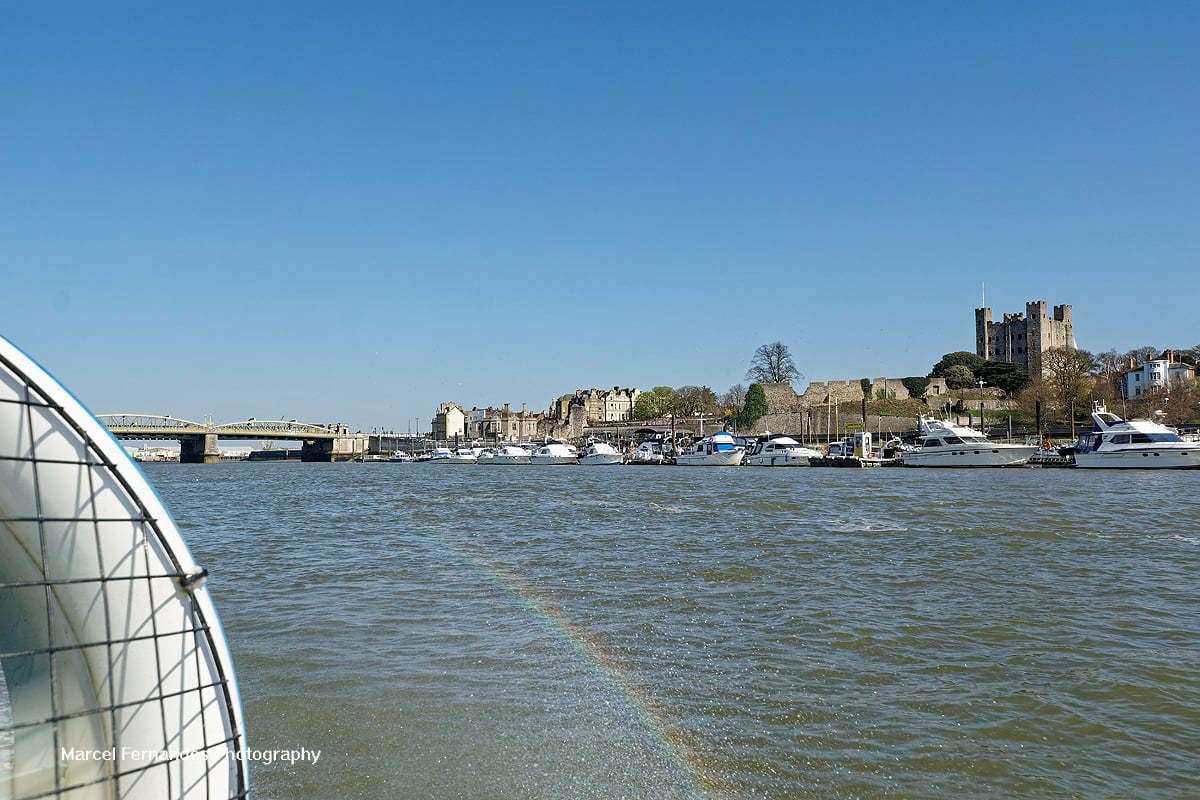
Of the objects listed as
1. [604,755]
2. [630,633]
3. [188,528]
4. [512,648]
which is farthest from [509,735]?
[188,528]

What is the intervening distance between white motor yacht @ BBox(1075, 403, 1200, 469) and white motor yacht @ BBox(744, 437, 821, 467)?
2200cm

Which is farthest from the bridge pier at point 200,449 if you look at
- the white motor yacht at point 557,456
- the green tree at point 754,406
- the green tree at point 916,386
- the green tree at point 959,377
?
the green tree at point 959,377

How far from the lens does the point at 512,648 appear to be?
29.1ft

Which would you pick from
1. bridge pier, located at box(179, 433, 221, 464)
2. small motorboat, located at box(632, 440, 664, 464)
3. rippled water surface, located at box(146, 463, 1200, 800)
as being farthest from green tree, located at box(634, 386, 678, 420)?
rippled water surface, located at box(146, 463, 1200, 800)

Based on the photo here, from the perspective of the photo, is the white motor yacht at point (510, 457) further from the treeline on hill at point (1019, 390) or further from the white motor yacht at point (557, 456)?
the treeline on hill at point (1019, 390)

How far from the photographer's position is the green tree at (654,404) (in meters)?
153

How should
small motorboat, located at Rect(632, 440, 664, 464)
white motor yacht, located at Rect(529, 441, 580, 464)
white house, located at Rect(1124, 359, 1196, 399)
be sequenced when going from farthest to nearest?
white house, located at Rect(1124, 359, 1196, 399) < white motor yacht, located at Rect(529, 441, 580, 464) < small motorboat, located at Rect(632, 440, 664, 464)

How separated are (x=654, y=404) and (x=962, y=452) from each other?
329 feet

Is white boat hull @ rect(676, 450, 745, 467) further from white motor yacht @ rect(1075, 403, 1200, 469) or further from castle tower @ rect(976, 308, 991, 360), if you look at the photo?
castle tower @ rect(976, 308, 991, 360)

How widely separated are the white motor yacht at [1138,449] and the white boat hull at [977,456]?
4.83 meters

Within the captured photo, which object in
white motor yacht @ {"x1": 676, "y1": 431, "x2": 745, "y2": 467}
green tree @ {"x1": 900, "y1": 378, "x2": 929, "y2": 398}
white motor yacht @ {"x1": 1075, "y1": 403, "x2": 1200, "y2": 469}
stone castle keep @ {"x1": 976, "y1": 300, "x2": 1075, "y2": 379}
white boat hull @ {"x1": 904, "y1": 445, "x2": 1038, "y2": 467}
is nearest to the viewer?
white motor yacht @ {"x1": 1075, "y1": 403, "x2": 1200, "y2": 469}

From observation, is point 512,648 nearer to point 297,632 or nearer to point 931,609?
point 297,632

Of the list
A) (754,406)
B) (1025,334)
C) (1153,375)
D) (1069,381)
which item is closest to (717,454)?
(1069,381)

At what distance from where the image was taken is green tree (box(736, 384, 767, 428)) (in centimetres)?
11300
